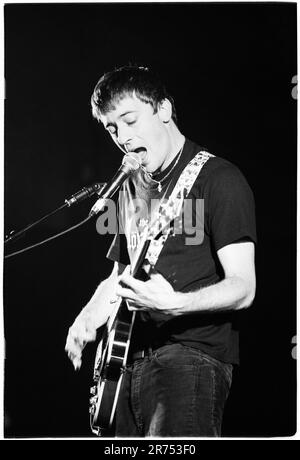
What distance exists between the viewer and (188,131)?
2408mm

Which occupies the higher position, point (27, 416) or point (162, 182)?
point (162, 182)

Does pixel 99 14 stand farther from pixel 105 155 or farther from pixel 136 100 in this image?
pixel 105 155

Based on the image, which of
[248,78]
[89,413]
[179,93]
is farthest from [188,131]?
[89,413]

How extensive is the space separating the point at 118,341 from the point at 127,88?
1108 mm

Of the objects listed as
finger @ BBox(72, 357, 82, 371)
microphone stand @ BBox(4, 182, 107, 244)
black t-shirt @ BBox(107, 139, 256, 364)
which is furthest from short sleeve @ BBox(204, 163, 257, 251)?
finger @ BBox(72, 357, 82, 371)

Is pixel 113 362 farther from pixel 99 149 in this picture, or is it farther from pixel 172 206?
pixel 99 149

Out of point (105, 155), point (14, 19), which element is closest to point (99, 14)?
point (14, 19)

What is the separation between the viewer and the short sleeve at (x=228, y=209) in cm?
213

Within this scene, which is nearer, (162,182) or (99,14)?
(162,182)

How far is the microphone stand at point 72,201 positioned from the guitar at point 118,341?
1.13 feet

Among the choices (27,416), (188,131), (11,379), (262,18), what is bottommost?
(27,416)

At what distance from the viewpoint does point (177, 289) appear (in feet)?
7.11

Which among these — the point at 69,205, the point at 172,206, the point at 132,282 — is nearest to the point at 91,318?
the point at 132,282

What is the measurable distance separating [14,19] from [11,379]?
1.68 meters
